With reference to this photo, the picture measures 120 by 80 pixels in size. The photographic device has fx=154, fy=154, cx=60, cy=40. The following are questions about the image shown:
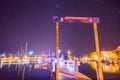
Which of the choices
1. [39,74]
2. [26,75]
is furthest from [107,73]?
[26,75]

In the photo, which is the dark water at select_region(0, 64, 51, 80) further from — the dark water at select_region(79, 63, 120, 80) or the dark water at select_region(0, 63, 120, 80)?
the dark water at select_region(79, 63, 120, 80)

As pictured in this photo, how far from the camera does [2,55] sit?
80.6 m

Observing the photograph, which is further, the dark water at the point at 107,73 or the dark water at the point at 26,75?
the dark water at the point at 26,75

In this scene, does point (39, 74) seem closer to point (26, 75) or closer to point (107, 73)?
point (26, 75)

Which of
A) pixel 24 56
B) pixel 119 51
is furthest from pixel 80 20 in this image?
pixel 24 56

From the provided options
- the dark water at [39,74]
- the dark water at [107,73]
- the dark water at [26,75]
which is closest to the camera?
the dark water at [107,73]

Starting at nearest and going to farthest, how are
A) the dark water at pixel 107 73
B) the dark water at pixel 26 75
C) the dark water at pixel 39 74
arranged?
the dark water at pixel 107 73 < the dark water at pixel 39 74 < the dark water at pixel 26 75

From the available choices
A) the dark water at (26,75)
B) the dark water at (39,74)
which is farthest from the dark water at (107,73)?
the dark water at (26,75)

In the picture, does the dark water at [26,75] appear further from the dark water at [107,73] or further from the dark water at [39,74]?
the dark water at [107,73]

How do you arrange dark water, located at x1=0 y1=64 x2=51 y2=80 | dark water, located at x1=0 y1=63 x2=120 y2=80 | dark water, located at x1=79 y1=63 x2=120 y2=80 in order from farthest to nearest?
dark water, located at x1=0 y1=64 x2=51 y2=80, dark water, located at x1=0 y1=63 x2=120 y2=80, dark water, located at x1=79 y1=63 x2=120 y2=80

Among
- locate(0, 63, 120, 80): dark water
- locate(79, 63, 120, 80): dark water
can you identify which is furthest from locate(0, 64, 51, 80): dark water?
locate(79, 63, 120, 80): dark water

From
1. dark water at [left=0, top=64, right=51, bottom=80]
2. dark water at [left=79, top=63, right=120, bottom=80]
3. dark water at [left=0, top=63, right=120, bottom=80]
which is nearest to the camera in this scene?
dark water at [left=79, top=63, right=120, bottom=80]

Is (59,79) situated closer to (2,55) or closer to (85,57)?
(85,57)

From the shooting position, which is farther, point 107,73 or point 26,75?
point 107,73
